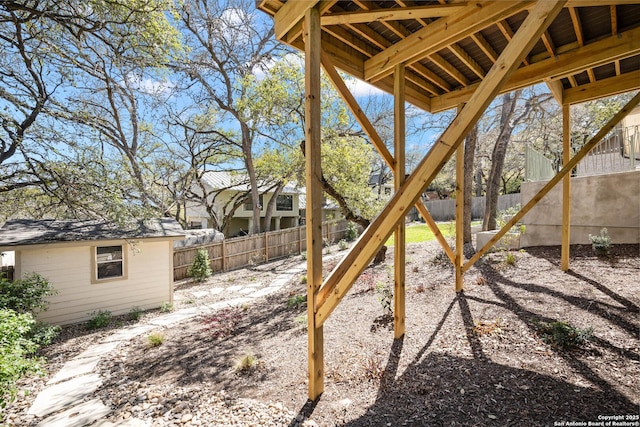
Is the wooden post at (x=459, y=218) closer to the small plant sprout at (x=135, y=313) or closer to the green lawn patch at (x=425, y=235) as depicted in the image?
the green lawn patch at (x=425, y=235)

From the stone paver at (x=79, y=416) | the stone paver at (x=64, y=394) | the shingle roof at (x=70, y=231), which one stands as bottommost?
the stone paver at (x=64, y=394)

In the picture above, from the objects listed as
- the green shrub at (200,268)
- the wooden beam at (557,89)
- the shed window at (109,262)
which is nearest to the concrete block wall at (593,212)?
the wooden beam at (557,89)

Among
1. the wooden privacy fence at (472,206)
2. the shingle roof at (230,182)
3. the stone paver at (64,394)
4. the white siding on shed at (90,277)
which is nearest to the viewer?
the stone paver at (64,394)

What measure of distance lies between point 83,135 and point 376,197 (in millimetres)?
7724

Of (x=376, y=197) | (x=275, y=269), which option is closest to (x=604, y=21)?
(x=376, y=197)

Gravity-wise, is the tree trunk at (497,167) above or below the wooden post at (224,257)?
above

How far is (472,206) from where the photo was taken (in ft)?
66.5

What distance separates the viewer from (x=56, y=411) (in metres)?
2.97

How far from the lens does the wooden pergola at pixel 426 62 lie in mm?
1997

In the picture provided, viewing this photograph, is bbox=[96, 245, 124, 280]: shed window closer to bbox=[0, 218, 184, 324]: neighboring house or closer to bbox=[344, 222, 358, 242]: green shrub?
bbox=[0, 218, 184, 324]: neighboring house

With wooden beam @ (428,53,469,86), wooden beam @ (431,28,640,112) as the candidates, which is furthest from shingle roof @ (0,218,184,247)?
wooden beam @ (431,28,640,112)

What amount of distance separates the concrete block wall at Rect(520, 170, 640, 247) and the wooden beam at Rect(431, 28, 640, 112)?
129 inches

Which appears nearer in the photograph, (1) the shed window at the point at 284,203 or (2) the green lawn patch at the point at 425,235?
(2) the green lawn patch at the point at 425,235

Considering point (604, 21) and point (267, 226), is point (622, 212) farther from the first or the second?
point (267, 226)
